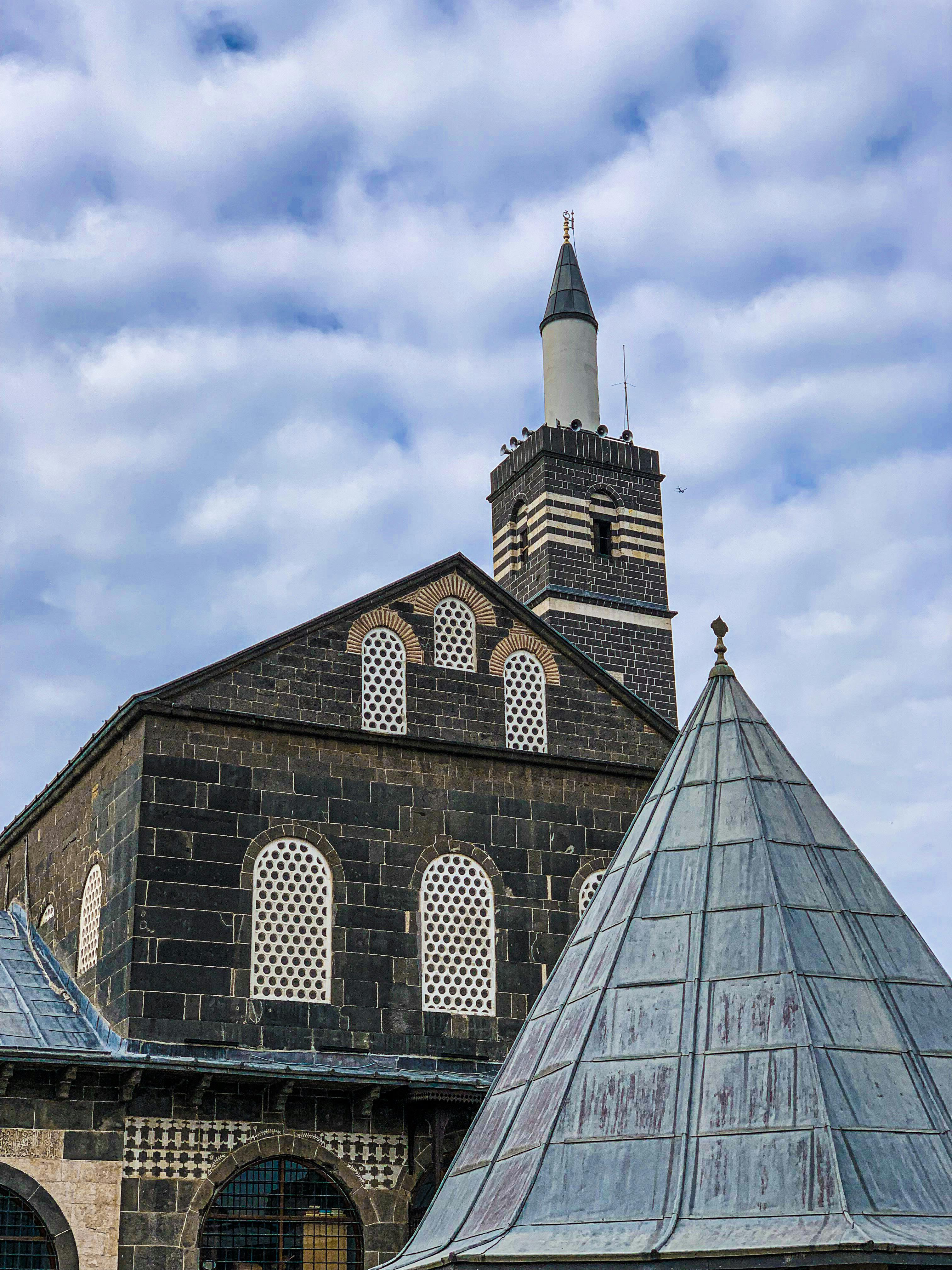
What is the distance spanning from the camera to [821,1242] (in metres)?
7.68

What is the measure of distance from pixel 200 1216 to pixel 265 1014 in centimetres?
200

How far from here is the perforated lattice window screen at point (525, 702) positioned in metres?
19.0

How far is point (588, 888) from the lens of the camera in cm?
1864

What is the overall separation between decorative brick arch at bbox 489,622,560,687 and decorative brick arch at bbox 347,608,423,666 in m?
0.98

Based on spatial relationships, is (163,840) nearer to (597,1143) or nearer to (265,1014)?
(265,1014)

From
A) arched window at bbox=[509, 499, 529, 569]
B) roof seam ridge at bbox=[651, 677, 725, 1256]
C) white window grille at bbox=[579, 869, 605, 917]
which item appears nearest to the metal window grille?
white window grille at bbox=[579, 869, 605, 917]

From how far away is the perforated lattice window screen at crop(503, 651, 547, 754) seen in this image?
19.0 metres

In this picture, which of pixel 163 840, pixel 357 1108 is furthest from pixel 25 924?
pixel 357 1108

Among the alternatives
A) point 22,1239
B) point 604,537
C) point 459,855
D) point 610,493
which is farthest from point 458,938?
point 610,493

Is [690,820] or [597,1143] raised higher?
[690,820]

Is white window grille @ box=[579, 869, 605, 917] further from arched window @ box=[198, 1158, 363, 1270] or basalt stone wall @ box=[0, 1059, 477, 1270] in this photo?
arched window @ box=[198, 1158, 363, 1270]

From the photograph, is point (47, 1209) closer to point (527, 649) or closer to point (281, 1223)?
point (281, 1223)

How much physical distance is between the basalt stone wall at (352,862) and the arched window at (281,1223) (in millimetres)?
1277

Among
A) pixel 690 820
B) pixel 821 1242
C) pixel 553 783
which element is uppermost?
pixel 553 783
